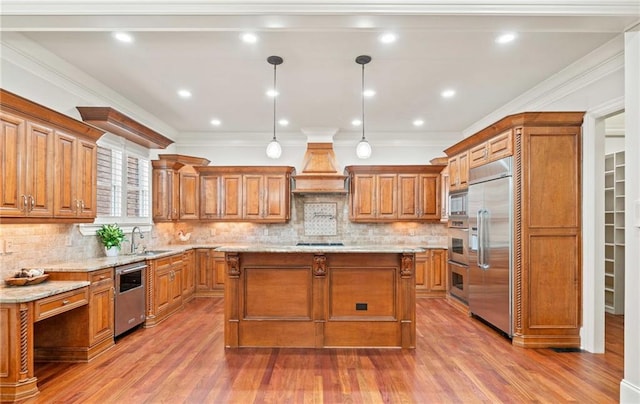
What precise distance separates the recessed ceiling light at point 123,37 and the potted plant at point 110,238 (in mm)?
2281

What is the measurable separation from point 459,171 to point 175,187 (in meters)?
4.80

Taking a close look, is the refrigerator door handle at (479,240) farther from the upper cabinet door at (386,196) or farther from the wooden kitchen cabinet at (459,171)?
the upper cabinet door at (386,196)

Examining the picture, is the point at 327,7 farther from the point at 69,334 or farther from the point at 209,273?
the point at 209,273

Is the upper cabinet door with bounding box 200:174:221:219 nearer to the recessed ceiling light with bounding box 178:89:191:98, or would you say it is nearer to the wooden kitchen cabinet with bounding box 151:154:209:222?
the wooden kitchen cabinet with bounding box 151:154:209:222

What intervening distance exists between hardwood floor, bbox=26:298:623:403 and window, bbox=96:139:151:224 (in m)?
1.72

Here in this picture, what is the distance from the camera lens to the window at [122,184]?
14.9 ft

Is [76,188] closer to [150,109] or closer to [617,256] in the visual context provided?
[150,109]

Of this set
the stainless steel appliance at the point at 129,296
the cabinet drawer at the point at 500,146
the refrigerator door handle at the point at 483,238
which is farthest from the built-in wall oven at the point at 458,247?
the stainless steel appliance at the point at 129,296

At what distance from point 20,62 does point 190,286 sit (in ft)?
13.1

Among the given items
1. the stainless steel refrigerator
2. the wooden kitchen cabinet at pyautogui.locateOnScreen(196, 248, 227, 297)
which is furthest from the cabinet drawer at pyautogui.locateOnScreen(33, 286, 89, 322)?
the stainless steel refrigerator

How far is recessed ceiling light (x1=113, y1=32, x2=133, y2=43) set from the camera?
10.4 ft

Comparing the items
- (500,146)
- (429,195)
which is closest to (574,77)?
(500,146)

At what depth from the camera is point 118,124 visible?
14.1 feet

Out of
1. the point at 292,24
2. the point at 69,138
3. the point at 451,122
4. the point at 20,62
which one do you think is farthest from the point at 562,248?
the point at 20,62
